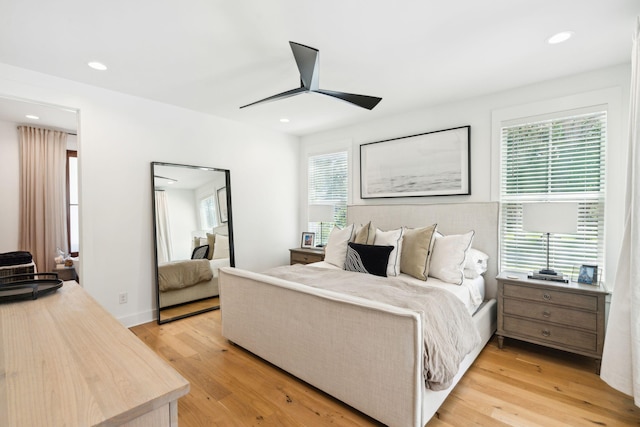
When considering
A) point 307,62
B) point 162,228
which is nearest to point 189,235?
point 162,228

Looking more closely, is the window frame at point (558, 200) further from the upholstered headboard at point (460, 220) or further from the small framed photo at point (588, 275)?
the small framed photo at point (588, 275)

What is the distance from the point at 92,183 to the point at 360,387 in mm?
3134

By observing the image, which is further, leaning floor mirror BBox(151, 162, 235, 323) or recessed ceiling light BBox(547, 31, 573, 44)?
leaning floor mirror BBox(151, 162, 235, 323)

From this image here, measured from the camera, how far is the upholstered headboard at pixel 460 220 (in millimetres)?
3168

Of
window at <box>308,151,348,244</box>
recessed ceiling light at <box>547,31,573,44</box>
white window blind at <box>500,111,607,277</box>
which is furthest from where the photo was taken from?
window at <box>308,151,348,244</box>

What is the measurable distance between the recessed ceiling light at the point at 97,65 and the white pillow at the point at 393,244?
9.77ft

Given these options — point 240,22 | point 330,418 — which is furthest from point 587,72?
point 330,418

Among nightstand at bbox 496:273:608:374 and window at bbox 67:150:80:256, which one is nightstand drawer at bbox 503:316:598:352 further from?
window at bbox 67:150:80:256

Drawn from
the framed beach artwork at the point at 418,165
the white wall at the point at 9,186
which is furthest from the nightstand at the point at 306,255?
the white wall at the point at 9,186

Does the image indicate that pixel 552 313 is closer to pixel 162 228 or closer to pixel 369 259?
pixel 369 259

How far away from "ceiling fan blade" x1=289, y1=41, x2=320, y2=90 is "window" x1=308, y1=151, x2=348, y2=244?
7.59 ft

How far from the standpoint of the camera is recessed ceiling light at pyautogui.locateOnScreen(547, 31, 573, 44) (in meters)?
2.12

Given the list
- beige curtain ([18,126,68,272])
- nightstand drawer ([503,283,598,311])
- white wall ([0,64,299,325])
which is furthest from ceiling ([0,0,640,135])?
beige curtain ([18,126,68,272])

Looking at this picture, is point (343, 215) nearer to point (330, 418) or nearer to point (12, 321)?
point (330, 418)
